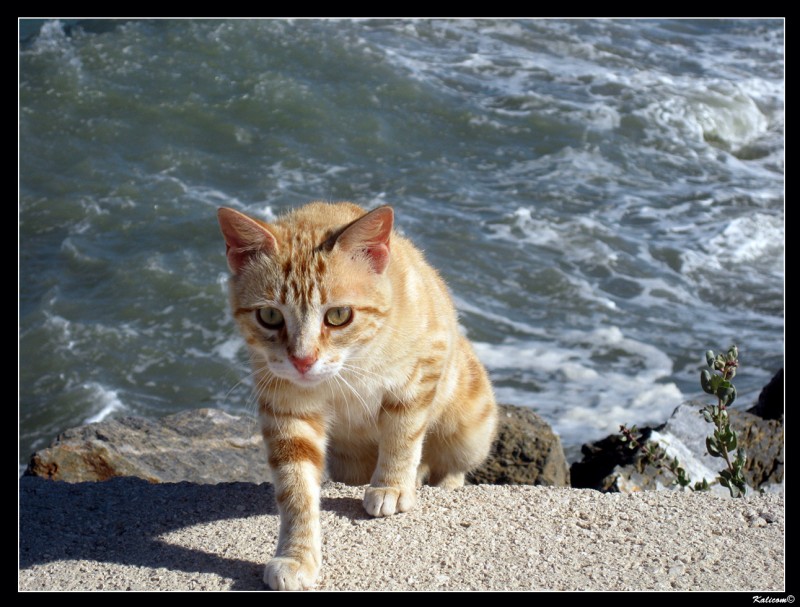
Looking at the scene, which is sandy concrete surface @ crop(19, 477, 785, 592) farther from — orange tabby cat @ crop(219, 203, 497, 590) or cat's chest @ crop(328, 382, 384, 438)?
cat's chest @ crop(328, 382, 384, 438)

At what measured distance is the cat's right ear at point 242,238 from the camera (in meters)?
3.59

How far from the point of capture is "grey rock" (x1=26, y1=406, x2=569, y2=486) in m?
5.41

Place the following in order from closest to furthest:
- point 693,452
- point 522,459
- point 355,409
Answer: point 355,409 < point 522,459 < point 693,452

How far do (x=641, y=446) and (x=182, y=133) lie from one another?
8720mm

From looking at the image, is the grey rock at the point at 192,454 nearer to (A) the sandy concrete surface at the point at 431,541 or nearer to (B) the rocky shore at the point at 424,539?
(B) the rocky shore at the point at 424,539

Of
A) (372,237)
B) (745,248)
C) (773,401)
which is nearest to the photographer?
(372,237)

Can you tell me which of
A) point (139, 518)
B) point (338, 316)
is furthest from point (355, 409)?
point (139, 518)

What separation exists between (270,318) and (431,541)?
1113 millimetres

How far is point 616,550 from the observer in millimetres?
3684

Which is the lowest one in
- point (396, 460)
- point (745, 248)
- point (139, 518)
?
point (745, 248)

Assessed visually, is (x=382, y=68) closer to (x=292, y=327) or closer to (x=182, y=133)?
(x=182, y=133)

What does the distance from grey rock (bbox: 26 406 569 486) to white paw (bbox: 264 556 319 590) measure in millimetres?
2072

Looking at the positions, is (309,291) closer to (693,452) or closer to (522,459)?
(522,459)

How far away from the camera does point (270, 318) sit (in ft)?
11.8
